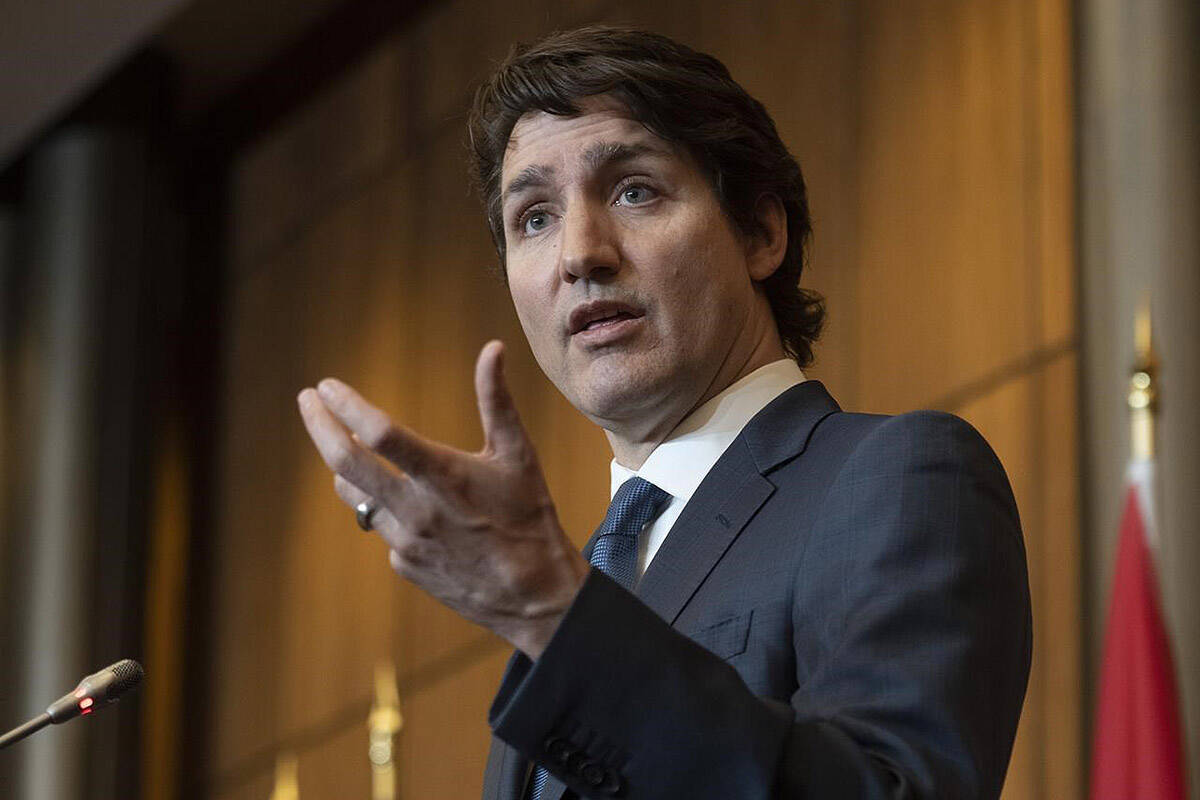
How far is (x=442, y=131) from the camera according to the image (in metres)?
7.39

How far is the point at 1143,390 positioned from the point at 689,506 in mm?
2697

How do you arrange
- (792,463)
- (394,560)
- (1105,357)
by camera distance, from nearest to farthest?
1. (394,560)
2. (792,463)
3. (1105,357)

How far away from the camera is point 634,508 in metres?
2.02

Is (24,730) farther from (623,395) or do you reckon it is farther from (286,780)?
(286,780)

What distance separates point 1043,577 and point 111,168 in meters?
5.26

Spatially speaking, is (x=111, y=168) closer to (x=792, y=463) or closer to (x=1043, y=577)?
(x=1043, y=577)

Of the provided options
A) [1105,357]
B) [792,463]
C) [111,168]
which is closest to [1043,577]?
[1105,357]

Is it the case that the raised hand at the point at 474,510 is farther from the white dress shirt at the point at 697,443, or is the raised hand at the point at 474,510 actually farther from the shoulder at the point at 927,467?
the white dress shirt at the point at 697,443

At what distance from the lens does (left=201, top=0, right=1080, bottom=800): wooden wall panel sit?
15.9 ft

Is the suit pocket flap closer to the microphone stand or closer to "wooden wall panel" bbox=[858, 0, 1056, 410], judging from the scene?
the microphone stand

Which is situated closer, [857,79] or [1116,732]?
[1116,732]

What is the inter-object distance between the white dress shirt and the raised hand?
1.98 feet

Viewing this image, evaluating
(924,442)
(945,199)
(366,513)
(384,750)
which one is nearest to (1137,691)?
(945,199)

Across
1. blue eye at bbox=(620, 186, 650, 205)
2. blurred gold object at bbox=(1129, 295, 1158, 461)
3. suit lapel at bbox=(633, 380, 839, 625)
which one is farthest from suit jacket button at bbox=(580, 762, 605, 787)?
blurred gold object at bbox=(1129, 295, 1158, 461)
